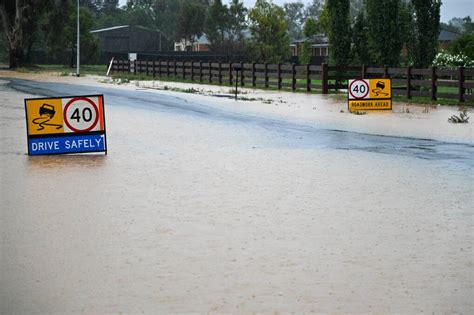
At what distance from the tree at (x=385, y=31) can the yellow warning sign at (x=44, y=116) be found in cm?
2754

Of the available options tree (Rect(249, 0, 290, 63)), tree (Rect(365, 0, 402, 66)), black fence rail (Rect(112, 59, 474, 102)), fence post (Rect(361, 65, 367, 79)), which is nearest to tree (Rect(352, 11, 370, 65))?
black fence rail (Rect(112, 59, 474, 102))

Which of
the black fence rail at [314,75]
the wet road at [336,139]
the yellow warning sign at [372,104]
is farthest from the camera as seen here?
the black fence rail at [314,75]

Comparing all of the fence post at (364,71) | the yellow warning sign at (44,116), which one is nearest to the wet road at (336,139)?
the yellow warning sign at (44,116)

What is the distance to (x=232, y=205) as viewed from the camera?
37.1ft

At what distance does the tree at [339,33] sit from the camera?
146 feet

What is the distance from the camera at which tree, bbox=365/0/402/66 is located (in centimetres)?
4194

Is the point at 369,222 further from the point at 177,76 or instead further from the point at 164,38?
the point at 164,38

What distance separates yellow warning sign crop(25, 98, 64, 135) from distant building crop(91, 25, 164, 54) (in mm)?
108976

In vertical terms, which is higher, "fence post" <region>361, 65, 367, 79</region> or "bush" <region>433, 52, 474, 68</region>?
"bush" <region>433, 52, 474, 68</region>

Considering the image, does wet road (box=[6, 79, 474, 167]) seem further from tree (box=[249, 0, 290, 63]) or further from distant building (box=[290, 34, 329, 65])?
distant building (box=[290, 34, 329, 65])

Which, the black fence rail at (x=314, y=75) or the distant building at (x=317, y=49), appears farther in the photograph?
the distant building at (x=317, y=49)

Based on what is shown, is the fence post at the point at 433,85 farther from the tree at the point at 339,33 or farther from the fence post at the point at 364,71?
the tree at the point at 339,33

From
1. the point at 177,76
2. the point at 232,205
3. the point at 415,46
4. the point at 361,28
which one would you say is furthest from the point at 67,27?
the point at 232,205

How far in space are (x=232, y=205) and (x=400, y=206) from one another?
208 centimetres
